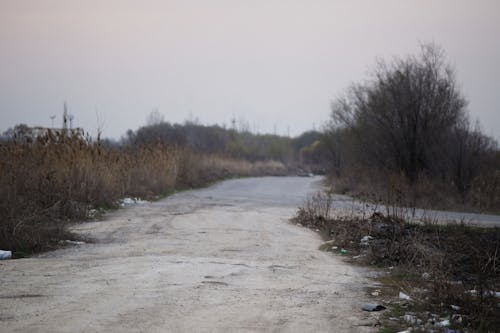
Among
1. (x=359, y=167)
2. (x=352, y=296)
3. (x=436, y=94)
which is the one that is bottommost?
(x=352, y=296)

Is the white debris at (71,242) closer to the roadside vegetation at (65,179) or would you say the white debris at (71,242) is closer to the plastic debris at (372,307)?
the roadside vegetation at (65,179)

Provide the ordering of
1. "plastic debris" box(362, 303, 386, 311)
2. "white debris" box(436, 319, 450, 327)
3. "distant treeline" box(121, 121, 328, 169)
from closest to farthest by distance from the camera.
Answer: "white debris" box(436, 319, 450, 327) → "plastic debris" box(362, 303, 386, 311) → "distant treeline" box(121, 121, 328, 169)

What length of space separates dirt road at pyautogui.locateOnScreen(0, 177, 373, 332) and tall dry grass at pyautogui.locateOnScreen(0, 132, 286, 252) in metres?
0.88

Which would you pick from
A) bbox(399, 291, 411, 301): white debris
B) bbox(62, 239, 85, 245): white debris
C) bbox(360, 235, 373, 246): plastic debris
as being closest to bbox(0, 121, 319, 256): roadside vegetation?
bbox(62, 239, 85, 245): white debris

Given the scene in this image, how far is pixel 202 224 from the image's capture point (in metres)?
15.2

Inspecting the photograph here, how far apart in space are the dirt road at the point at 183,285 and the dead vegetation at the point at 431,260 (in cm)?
70

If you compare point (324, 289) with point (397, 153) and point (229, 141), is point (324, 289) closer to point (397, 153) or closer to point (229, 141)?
point (397, 153)

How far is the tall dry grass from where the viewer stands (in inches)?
428

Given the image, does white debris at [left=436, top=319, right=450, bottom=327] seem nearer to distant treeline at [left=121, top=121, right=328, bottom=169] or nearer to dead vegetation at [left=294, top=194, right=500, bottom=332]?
dead vegetation at [left=294, top=194, right=500, bottom=332]

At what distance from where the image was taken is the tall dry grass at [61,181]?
35.7 feet

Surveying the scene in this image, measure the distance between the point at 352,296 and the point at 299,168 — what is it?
231 feet

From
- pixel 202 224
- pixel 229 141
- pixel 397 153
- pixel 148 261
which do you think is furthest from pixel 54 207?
pixel 229 141

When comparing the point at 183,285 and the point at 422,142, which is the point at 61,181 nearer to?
the point at 183,285

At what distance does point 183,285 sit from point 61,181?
9908 millimetres
